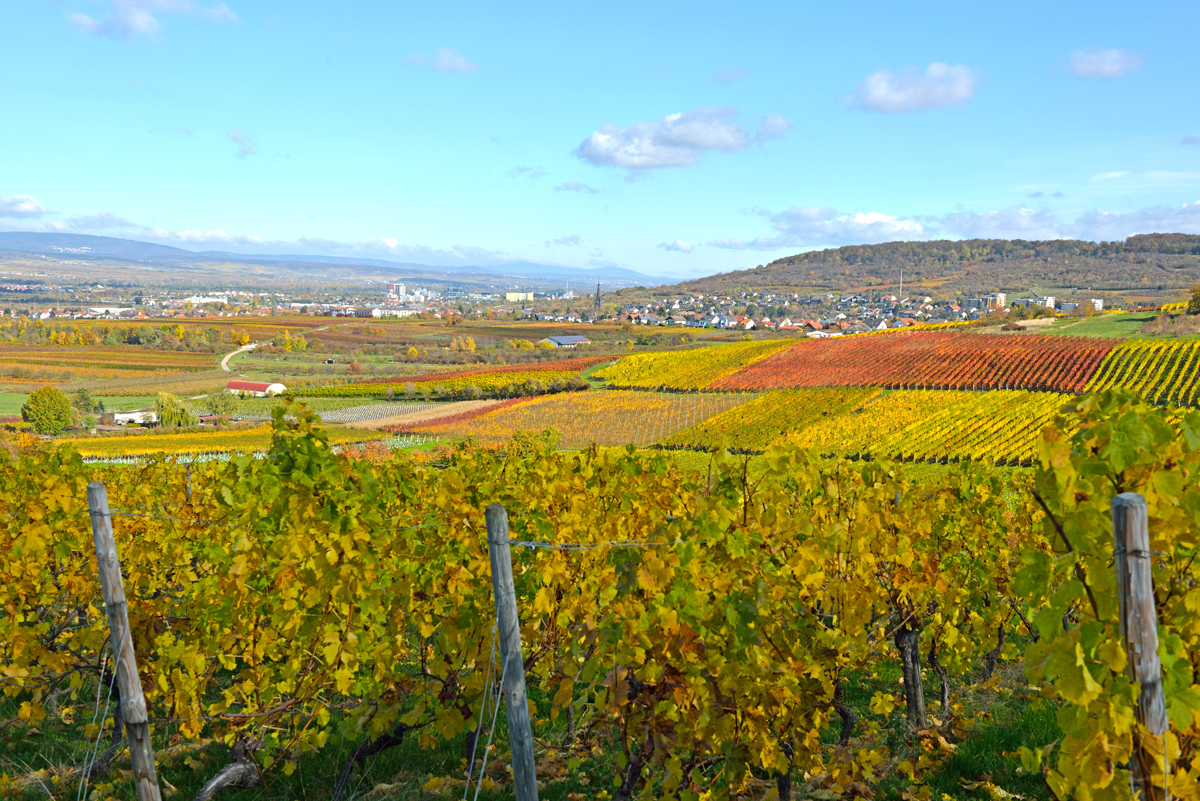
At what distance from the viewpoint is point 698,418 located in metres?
47.8

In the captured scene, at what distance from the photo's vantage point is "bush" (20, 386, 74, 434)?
48.0 m

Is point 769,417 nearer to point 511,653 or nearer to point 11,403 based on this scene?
point 511,653

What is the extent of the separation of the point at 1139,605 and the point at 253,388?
243 feet

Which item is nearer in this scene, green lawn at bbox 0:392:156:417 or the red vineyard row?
the red vineyard row

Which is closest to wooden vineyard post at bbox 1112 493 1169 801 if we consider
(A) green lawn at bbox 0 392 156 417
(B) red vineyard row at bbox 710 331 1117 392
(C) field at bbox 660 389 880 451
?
(C) field at bbox 660 389 880 451

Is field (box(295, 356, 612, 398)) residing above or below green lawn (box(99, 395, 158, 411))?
above

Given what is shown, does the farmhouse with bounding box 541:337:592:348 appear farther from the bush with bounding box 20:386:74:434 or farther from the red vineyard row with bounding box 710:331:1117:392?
the bush with bounding box 20:386:74:434

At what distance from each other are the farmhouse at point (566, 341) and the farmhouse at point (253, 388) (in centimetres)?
4217

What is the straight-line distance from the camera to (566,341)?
359 ft

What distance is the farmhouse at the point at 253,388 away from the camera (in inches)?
2675

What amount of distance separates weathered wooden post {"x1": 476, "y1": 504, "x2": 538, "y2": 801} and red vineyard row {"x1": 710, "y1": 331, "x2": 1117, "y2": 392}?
4620cm

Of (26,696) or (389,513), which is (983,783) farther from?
(26,696)

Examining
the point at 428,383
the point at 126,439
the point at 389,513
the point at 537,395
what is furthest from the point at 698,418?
the point at 389,513

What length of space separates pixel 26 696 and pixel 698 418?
4244 cm
